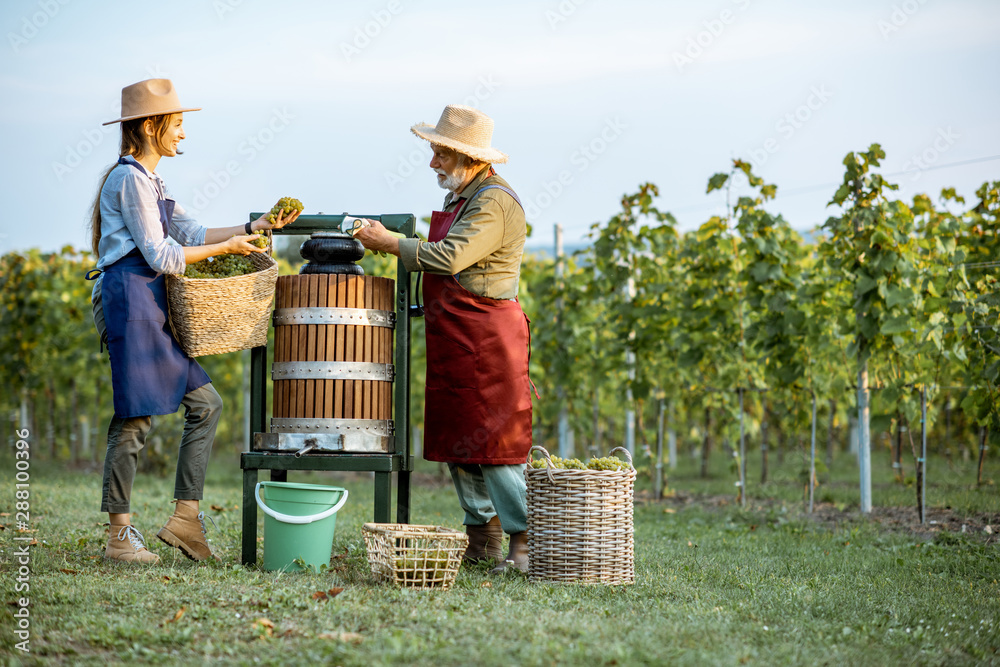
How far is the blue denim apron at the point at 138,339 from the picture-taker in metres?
4.02

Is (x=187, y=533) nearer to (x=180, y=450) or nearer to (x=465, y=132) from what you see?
(x=180, y=450)

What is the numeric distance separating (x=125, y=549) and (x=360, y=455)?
1120 mm

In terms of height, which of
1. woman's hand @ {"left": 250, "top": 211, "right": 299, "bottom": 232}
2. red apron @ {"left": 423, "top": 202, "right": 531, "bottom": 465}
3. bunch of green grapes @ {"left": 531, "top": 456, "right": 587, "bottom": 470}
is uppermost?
woman's hand @ {"left": 250, "top": 211, "right": 299, "bottom": 232}

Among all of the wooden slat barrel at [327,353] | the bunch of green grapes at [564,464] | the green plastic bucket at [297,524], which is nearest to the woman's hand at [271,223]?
the wooden slat barrel at [327,353]

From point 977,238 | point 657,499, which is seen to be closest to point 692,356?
point 657,499

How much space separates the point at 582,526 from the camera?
3.96 meters

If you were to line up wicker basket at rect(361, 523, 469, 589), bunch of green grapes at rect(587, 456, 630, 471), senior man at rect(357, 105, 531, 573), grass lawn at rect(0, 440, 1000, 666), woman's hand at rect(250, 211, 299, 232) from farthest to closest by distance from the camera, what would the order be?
1. woman's hand at rect(250, 211, 299, 232)
2. senior man at rect(357, 105, 531, 573)
3. bunch of green grapes at rect(587, 456, 630, 471)
4. wicker basket at rect(361, 523, 469, 589)
5. grass lawn at rect(0, 440, 1000, 666)

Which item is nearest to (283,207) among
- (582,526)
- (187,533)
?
(187,533)

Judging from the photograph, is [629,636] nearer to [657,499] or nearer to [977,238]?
[657,499]

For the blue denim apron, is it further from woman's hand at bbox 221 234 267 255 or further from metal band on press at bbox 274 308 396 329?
metal band on press at bbox 274 308 396 329

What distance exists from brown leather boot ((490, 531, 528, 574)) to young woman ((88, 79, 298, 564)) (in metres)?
1.39

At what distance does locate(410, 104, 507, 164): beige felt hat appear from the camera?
4.30 meters

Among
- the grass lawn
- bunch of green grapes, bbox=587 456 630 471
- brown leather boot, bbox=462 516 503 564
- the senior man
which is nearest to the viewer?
the grass lawn

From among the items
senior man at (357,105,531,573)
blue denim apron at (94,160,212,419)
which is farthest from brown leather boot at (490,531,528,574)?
blue denim apron at (94,160,212,419)
